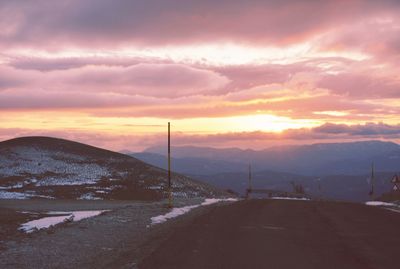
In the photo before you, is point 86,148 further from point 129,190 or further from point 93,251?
point 93,251

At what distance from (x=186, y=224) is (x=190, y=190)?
143ft

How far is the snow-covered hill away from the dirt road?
35031 mm

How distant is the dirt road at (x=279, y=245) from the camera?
12.4 metres

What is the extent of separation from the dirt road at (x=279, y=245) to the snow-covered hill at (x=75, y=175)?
1379 inches

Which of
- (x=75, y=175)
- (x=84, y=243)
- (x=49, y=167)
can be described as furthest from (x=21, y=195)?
(x=84, y=243)

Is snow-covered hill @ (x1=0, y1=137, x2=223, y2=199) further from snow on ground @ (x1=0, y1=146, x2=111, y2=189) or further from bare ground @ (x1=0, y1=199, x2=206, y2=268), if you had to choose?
bare ground @ (x1=0, y1=199, x2=206, y2=268)

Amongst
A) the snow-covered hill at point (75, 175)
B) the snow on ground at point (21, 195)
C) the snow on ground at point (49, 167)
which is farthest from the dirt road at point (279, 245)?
the snow on ground at point (49, 167)

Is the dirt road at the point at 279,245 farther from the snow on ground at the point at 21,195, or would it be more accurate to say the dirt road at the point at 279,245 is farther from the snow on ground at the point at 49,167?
the snow on ground at the point at 49,167

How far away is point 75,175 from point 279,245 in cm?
5921

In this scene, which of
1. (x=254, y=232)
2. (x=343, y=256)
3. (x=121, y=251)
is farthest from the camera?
(x=254, y=232)

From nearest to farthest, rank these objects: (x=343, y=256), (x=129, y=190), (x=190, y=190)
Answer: (x=343, y=256)
(x=129, y=190)
(x=190, y=190)

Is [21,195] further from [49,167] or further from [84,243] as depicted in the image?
[84,243]

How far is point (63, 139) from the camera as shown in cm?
10450

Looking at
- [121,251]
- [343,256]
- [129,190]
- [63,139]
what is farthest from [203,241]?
[63,139]
